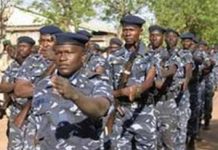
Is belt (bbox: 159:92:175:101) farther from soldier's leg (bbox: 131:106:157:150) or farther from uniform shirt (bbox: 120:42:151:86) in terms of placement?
uniform shirt (bbox: 120:42:151:86)

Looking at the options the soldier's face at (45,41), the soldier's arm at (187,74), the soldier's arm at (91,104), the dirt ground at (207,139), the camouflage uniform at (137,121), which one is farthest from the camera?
the dirt ground at (207,139)

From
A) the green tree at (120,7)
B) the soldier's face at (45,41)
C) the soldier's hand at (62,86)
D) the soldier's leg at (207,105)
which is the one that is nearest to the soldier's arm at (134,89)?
the soldier's face at (45,41)

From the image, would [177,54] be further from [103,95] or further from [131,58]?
[103,95]

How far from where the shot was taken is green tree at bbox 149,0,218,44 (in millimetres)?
26908

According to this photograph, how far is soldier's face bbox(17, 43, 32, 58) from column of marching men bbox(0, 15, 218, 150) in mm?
11

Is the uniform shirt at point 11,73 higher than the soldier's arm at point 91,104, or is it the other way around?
the soldier's arm at point 91,104

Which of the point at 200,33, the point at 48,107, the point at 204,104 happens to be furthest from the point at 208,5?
the point at 48,107

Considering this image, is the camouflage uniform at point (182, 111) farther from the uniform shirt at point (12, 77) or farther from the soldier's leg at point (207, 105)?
the soldier's leg at point (207, 105)

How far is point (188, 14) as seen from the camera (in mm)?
29516

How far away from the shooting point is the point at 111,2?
2136cm

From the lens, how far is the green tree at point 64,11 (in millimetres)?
17766

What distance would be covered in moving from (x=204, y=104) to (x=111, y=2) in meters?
8.31

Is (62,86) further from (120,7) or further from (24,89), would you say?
(120,7)

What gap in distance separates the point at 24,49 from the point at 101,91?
355cm
